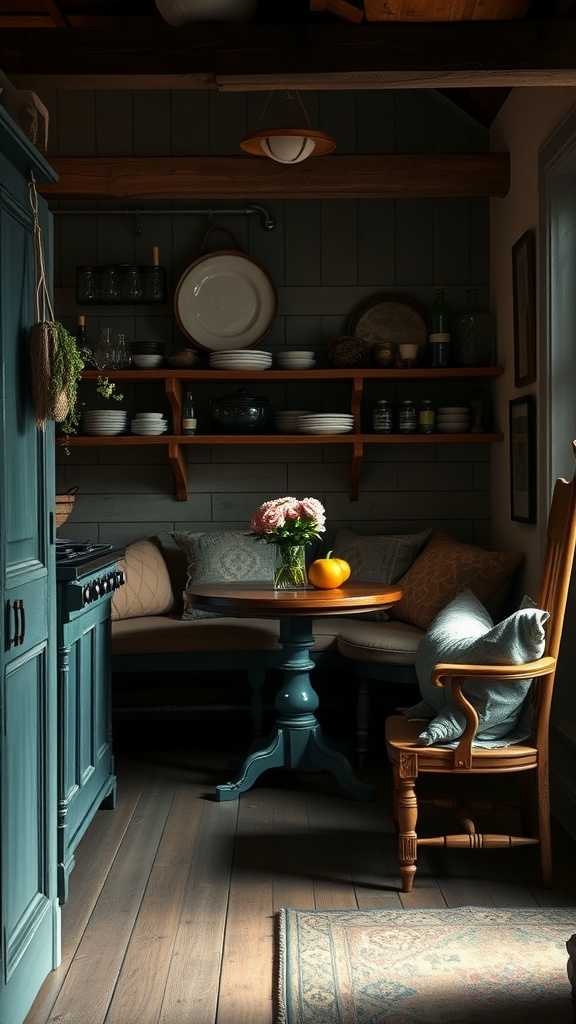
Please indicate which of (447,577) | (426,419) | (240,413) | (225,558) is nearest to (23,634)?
(447,577)

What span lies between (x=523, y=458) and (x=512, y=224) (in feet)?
3.78

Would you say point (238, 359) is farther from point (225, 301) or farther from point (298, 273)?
point (298, 273)

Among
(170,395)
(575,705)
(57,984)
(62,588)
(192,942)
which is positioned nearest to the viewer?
(57,984)

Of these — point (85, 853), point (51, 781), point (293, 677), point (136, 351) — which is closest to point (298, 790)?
point (293, 677)

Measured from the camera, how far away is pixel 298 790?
4480mm

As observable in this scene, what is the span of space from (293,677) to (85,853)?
110 centimetres

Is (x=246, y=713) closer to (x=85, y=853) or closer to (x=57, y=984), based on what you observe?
(x=85, y=853)

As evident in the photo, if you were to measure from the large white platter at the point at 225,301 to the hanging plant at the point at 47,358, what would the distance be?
2858mm

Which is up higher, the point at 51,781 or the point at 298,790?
the point at 51,781

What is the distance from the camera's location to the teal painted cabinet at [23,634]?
238 centimetres

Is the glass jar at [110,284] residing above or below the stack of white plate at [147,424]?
above

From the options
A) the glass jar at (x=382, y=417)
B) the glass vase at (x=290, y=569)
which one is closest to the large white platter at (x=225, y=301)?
the glass jar at (x=382, y=417)

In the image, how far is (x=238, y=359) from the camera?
213 inches

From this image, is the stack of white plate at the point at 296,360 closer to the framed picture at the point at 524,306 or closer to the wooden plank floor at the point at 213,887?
the framed picture at the point at 524,306
